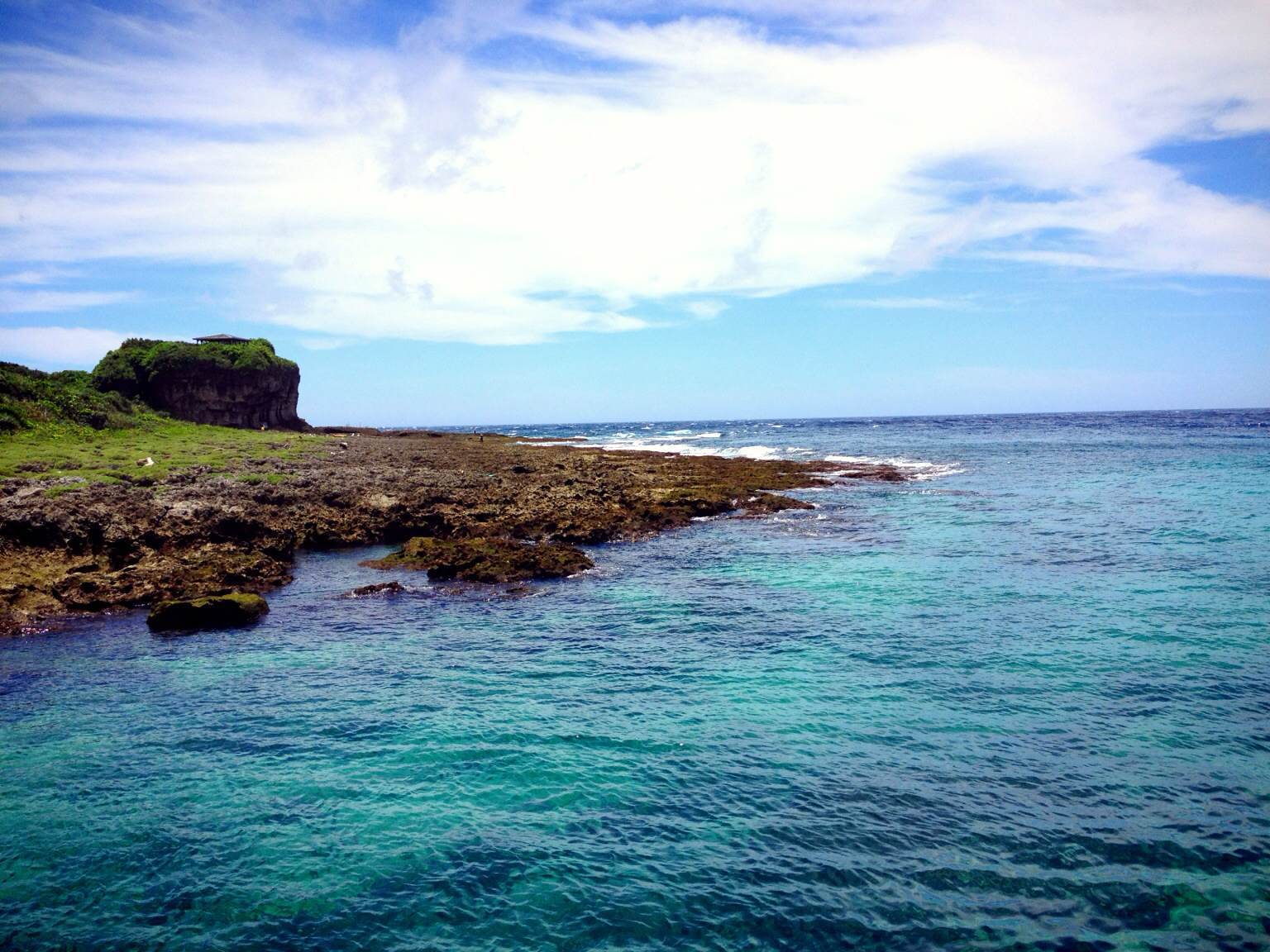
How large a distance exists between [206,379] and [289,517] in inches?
1772

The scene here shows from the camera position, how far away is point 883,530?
31609 millimetres

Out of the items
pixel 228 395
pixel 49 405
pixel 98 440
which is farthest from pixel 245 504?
pixel 228 395

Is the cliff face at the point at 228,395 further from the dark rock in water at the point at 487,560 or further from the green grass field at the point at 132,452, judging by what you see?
the dark rock in water at the point at 487,560

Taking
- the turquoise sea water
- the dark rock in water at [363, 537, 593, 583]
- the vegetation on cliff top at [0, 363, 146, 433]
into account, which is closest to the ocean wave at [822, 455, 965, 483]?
the turquoise sea water

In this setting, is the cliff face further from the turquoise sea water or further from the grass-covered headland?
the turquoise sea water

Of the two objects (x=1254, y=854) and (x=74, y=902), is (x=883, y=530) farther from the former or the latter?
(x=74, y=902)

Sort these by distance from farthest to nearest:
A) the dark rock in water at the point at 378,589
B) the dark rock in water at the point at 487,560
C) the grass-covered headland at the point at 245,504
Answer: the dark rock in water at the point at 487,560 < the dark rock in water at the point at 378,589 < the grass-covered headland at the point at 245,504

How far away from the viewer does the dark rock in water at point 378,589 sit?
72.7ft

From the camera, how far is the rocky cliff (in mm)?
60500

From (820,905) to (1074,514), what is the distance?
30979mm

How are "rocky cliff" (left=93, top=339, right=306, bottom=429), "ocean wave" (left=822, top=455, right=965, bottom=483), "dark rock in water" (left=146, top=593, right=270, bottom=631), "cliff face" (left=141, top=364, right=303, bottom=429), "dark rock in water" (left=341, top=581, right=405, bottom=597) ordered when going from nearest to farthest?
"dark rock in water" (left=146, top=593, right=270, bottom=631) → "dark rock in water" (left=341, top=581, right=405, bottom=597) → "ocean wave" (left=822, top=455, right=965, bottom=483) → "rocky cliff" (left=93, top=339, right=306, bottom=429) → "cliff face" (left=141, top=364, right=303, bottom=429)

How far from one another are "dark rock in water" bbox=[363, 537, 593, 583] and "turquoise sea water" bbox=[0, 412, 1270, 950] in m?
1.90

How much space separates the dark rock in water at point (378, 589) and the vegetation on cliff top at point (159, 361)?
1844 inches

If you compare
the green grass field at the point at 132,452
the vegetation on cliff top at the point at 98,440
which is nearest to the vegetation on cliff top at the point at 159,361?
the vegetation on cliff top at the point at 98,440
